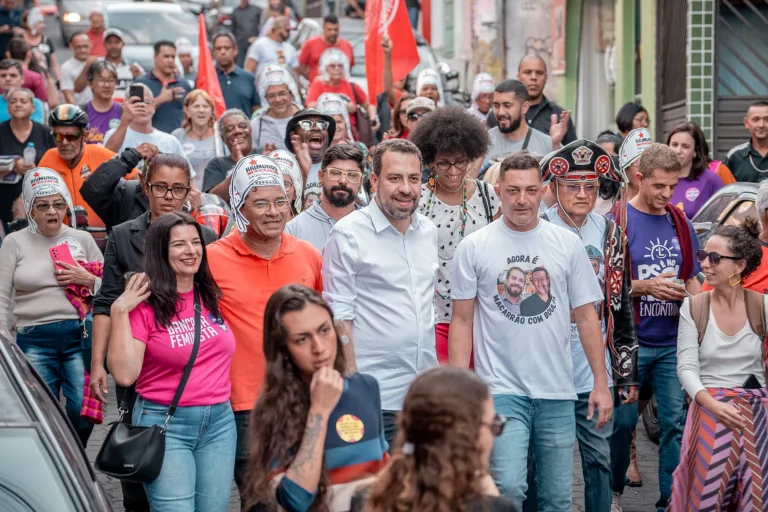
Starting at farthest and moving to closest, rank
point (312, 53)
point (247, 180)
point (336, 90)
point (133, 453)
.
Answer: point (312, 53) → point (336, 90) → point (247, 180) → point (133, 453)

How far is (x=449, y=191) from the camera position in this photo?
22.9ft

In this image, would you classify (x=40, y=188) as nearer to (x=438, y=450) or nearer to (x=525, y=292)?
(x=525, y=292)

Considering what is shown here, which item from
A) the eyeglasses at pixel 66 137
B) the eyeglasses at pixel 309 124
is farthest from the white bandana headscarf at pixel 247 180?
the eyeglasses at pixel 66 137

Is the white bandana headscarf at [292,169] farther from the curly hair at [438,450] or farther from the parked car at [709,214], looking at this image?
the curly hair at [438,450]

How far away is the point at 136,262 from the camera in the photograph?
624cm

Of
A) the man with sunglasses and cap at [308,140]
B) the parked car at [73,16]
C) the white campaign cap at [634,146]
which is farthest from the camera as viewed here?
the parked car at [73,16]

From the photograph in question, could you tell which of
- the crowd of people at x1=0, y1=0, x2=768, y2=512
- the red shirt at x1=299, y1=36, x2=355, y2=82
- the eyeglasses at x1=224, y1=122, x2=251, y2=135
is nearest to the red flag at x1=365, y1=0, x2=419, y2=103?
the red shirt at x1=299, y1=36, x2=355, y2=82

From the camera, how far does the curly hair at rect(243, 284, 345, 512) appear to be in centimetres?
426

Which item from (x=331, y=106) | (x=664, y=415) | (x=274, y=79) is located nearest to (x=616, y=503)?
(x=664, y=415)

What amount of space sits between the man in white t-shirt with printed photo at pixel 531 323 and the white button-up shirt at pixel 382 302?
0.78ft

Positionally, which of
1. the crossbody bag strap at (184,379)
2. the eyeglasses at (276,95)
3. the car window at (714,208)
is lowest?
the crossbody bag strap at (184,379)

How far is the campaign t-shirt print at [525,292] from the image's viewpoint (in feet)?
19.9

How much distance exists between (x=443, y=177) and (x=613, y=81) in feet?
46.3

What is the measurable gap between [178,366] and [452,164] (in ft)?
7.07
